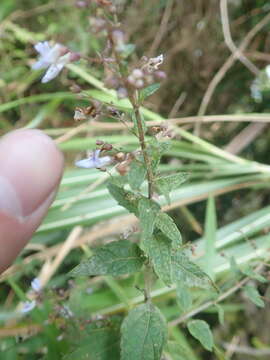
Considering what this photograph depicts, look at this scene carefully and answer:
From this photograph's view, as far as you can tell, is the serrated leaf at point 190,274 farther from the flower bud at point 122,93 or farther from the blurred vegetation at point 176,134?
the blurred vegetation at point 176,134

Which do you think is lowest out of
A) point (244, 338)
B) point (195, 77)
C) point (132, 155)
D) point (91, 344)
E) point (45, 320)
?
point (244, 338)

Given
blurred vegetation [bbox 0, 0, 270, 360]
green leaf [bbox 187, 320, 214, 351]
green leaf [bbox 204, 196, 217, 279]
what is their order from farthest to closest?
blurred vegetation [bbox 0, 0, 270, 360]
green leaf [bbox 204, 196, 217, 279]
green leaf [bbox 187, 320, 214, 351]

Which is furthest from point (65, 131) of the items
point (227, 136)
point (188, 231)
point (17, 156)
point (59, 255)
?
point (17, 156)

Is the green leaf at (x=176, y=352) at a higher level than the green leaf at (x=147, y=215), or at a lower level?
lower

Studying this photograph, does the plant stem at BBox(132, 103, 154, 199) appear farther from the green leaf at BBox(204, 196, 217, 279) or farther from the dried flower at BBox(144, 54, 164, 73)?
the green leaf at BBox(204, 196, 217, 279)

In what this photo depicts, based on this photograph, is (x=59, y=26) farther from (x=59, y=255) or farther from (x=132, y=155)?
(x=132, y=155)

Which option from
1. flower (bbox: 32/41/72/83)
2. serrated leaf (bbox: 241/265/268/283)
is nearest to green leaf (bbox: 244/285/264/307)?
serrated leaf (bbox: 241/265/268/283)

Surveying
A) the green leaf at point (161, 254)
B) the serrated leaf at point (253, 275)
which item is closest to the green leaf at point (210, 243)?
the serrated leaf at point (253, 275)
